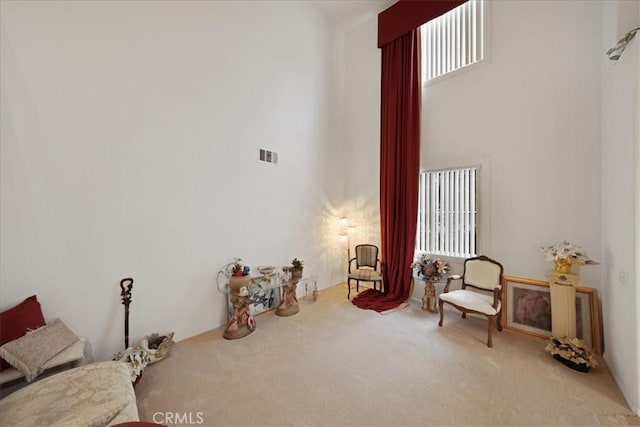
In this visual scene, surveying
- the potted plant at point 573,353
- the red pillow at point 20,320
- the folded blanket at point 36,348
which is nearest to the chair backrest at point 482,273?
the potted plant at point 573,353

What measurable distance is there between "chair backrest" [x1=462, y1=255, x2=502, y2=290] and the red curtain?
0.84 meters

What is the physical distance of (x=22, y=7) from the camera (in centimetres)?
203

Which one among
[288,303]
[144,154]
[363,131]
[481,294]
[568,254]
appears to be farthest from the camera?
[363,131]

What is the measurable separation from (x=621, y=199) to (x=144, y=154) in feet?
14.6

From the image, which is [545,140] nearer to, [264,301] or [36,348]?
[264,301]

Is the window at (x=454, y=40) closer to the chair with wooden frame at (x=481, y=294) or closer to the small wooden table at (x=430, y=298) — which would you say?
the chair with wooden frame at (x=481, y=294)

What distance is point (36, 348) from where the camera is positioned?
1.75 meters

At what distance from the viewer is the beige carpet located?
5.86 feet

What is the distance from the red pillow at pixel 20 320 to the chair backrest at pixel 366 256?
3.93 m

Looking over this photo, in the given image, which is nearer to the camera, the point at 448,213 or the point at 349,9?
the point at 448,213

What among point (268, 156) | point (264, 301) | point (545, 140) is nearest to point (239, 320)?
point (264, 301)

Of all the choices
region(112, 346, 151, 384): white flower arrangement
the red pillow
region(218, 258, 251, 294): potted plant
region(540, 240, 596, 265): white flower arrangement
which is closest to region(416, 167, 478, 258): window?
region(540, 240, 596, 265): white flower arrangement

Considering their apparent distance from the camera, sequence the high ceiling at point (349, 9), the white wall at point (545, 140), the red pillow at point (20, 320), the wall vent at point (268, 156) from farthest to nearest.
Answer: the high ceiling at point (349, 9) → the wall vent at point (268, 156) → the white wall at point (545, 140) → the red pillow at point (20, 320)

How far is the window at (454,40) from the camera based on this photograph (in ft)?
11.7
